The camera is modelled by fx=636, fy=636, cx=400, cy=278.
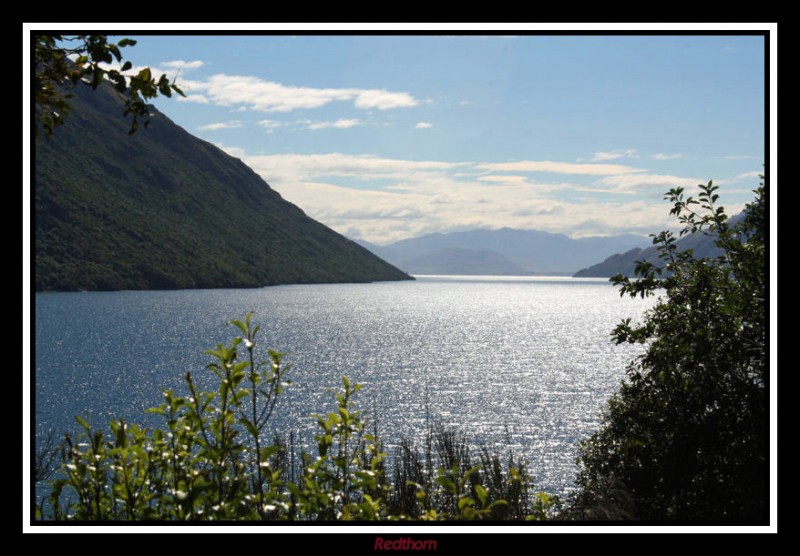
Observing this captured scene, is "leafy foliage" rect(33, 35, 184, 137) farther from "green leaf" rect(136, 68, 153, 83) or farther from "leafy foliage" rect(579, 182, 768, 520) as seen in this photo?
"leafy foliage" rect(579, 182, 768, 520)

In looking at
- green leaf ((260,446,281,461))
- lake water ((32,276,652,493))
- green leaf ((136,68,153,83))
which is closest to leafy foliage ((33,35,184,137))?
green leaf ((136,68,153,83))

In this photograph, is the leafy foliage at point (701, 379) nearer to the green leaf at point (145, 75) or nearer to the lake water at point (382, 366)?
the green leaf at point (145, 75)

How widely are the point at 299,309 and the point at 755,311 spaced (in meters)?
157

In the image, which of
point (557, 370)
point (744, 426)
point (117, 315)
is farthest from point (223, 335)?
point (744, 426)

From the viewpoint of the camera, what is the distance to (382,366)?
79250 mm

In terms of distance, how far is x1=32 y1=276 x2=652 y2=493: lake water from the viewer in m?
49.3

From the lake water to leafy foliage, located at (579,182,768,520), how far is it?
11.0 m

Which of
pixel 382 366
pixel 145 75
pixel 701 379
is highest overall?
pixel 145 75

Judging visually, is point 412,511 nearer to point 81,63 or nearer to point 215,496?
point 215,496

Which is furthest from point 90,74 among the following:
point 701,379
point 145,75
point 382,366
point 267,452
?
point 382,366

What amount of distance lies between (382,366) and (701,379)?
69.4 m

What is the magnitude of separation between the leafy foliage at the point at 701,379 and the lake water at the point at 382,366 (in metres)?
11.0

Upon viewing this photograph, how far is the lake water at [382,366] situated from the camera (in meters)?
49.3

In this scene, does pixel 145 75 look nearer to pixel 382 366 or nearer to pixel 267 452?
pixel 267 452
